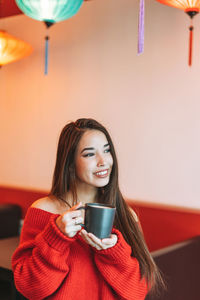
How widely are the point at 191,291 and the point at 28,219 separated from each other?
122cm

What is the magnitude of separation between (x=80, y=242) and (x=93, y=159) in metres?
0.25

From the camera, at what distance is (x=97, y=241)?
1142mm

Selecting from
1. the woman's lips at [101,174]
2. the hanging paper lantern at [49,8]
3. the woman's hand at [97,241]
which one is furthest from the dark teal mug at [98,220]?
the hanging paper lantern at [49,8]

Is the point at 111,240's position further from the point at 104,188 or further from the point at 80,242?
the point at 104,188

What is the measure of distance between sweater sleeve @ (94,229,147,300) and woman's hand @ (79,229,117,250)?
26 mm

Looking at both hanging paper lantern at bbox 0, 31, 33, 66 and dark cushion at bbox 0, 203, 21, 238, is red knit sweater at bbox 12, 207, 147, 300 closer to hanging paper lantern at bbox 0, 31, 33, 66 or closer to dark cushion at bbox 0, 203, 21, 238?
hanging paper lantern at bbox 0, 31, 33, 66

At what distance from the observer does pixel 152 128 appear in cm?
270

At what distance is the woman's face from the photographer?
1.32m

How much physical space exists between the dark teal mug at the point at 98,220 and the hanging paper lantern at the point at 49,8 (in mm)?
1352

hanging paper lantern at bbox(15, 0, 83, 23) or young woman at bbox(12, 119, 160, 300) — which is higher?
hanging paper lantern at bbox(15, 0, 83, 23)

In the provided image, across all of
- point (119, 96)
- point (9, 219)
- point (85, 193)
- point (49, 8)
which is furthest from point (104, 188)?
point (9, 219)

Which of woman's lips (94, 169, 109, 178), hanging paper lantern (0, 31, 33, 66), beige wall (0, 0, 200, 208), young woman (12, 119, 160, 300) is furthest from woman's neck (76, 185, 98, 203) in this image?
hanging paper lantern (0, 31, 33, 66)

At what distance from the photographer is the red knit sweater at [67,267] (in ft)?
3.84

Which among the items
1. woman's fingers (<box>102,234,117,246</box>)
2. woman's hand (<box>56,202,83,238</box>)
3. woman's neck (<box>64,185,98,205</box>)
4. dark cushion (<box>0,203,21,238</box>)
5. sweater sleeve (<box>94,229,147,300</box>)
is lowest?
dark cushion (<box>0,203,21,238</box>)
